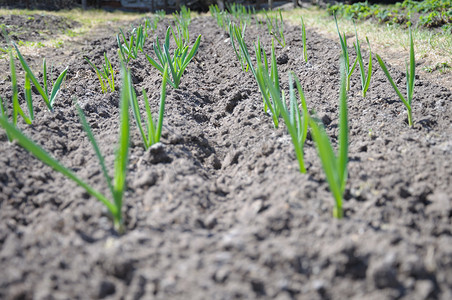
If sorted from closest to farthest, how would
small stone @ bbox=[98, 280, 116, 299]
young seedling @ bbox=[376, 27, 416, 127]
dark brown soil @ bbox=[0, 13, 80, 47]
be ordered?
small stone @ bbox=[98, 280, 116, 299]
young seedling @ bbox=[376, 27, 416, 127]
dark brown soil @ bbox=[0, 13, 80, 47]

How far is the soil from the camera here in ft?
3.13

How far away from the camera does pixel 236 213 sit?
1317mm

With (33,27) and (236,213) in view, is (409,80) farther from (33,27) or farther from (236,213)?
(33,27)

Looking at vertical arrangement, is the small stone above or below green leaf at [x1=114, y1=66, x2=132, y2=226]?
below

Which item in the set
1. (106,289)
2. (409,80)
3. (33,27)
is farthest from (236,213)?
(33,27)

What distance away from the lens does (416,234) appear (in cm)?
111

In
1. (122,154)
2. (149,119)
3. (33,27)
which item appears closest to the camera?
(122,154)

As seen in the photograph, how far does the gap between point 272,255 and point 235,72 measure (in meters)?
2.42

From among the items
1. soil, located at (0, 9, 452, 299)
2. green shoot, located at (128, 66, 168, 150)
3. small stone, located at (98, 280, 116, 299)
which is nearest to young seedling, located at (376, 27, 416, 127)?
soil, located at (0, 9, 452, 299)

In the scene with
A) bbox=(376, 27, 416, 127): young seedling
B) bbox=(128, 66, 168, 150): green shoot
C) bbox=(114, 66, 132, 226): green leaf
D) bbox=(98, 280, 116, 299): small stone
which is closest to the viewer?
bbox=(98, 280, 116, 299): small stone

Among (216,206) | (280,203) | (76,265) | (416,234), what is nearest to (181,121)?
(216,206)

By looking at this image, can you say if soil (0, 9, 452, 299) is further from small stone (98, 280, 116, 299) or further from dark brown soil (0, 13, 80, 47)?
dark brown soil (0, 13, 80, 47)

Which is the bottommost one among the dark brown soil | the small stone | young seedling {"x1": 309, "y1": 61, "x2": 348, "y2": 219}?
the small stone

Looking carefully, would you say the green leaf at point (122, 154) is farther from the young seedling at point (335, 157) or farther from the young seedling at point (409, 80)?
the young seedling at point (409, 80)
